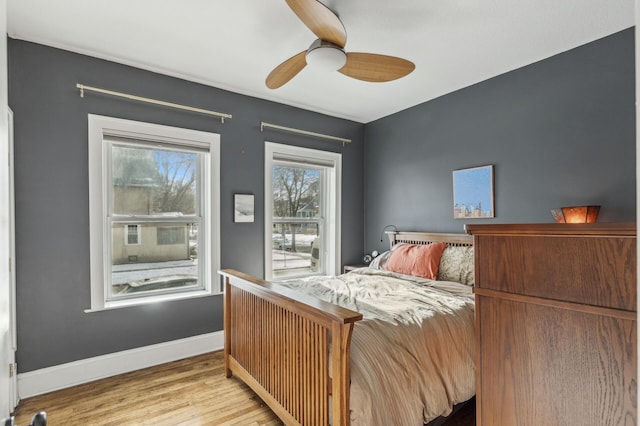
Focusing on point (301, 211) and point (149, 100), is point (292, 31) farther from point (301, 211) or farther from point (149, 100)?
point (301, 211)

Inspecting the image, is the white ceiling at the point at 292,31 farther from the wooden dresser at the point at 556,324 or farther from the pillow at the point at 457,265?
the wooden dresser at the point at 556,324

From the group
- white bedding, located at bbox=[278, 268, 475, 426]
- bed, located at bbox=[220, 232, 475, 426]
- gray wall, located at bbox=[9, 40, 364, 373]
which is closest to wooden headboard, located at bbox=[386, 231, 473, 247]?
bed, located at bbox=[220, 232, 475, 426]

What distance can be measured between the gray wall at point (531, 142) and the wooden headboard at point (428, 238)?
0.40ft

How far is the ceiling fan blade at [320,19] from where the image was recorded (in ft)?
5.67

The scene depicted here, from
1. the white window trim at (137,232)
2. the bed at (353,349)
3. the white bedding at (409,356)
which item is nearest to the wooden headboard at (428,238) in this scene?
the bed at (353,349)

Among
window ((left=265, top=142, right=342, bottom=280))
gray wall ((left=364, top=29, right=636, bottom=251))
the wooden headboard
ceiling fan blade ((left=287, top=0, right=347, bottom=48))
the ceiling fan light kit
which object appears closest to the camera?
ceiling fan blade ((left=287, top=0, right=347, bottom=48))

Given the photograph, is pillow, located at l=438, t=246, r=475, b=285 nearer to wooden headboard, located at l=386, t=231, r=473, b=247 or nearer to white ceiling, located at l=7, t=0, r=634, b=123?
wooden headboard, located at l=386, t=231, r=473, b=247

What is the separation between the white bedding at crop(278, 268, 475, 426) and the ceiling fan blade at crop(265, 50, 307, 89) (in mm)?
1691

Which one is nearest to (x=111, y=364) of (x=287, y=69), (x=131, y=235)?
(x=131, y=235)

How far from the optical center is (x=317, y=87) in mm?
3508

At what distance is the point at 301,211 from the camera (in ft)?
13.9

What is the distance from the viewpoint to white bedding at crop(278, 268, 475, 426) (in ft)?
5.40

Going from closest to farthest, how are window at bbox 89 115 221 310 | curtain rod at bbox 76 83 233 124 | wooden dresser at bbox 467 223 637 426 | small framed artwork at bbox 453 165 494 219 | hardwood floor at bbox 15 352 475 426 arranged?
wooden dresser at bbox 467 223 637 426, hardwood floor at bbox 15 352 475 426, curtain rod at bbox 76 83 233 124, window at bbox 89 115 221 310, small framed artwork at bbox 453 165 494 219

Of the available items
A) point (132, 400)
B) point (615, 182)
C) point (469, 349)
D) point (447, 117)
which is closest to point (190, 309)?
point (132, 400)
